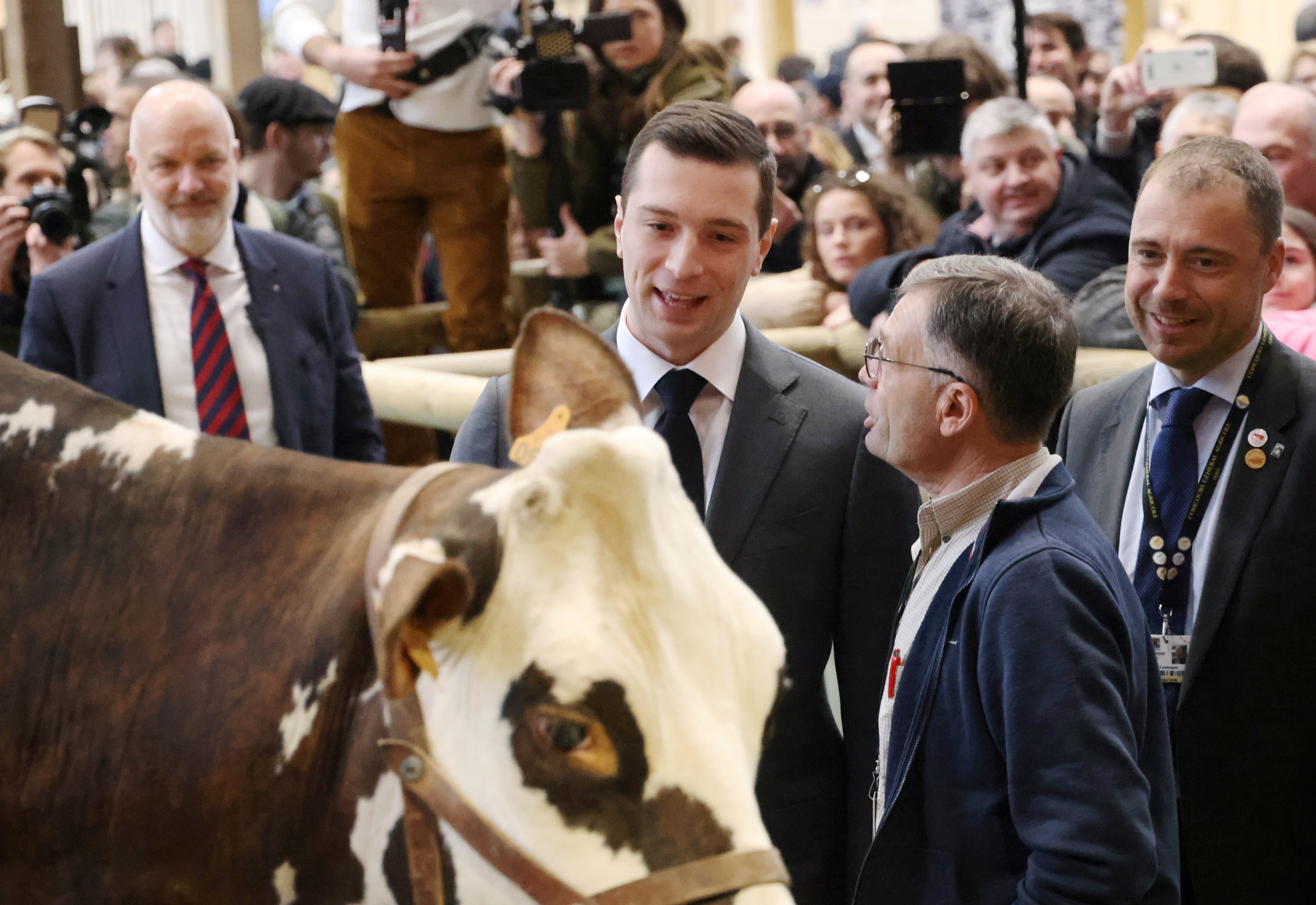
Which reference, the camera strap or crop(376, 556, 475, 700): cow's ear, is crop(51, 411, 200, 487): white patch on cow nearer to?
crop(376, 556, 475, 700): cow's ear

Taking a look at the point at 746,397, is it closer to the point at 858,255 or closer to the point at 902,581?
the point at 902,581

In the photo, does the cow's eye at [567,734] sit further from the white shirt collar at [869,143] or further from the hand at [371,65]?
the white shirt collar at [869,143]

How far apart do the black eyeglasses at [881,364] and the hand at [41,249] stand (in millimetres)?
2976

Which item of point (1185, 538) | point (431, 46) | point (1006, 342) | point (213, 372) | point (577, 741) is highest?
point (431, 46)

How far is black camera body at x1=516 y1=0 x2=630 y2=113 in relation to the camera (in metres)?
4.91

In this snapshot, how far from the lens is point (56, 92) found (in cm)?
704

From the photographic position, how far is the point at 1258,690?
8.02 ft

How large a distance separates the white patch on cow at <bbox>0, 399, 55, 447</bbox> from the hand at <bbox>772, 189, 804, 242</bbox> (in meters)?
4.08

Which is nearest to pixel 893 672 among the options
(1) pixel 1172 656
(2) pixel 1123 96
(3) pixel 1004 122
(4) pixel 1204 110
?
(1) pixel 1172 656

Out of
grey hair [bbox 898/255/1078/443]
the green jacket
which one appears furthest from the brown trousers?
grey hair [bbox 898/255/1078/443]

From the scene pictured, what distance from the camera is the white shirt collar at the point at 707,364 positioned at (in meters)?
2.02

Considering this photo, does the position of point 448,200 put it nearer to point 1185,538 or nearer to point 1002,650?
point 1185,538

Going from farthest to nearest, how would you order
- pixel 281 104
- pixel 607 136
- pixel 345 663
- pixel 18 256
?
pixel 281 104, pixel 607 136, pixel 18 256, pixel 345 663

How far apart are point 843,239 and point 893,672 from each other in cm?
295
